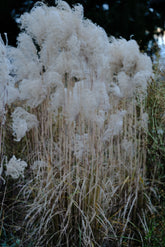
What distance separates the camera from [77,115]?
3.04 m

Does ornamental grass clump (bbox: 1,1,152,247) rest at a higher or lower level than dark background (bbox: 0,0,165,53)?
lower

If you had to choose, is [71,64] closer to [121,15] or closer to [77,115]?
[77,115]

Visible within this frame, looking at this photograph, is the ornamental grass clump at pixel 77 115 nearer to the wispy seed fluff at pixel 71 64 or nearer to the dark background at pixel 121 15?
the wispy seed fluff at pixel 71 64

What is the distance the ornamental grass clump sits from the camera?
273cm

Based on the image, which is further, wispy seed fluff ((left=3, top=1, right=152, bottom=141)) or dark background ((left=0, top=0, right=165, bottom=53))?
dark background ((left=0, top=0, right=165, bottom=53))

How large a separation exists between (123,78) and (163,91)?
79 cm

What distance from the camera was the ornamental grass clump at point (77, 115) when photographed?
2.73 meters

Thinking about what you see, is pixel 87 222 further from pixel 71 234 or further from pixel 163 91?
pixel 163 91

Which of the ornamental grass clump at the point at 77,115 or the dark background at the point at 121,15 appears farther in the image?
the dark background at the point at 121,15

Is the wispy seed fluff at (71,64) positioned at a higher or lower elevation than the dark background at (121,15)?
lower

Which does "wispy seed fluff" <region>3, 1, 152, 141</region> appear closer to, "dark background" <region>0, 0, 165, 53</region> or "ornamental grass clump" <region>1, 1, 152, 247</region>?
"ornamental grass clump" <region>1, 1, 152, 247</region>

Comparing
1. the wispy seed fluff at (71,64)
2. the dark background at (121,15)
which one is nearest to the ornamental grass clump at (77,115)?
the wispy seed fluff at (71,64)

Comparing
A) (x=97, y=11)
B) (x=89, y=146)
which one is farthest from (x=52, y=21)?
(x=97, y=11)

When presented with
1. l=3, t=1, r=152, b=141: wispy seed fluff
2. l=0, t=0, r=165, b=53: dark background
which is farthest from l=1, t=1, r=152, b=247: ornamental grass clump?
l=0, t=0, r=165, b=53: dark background
